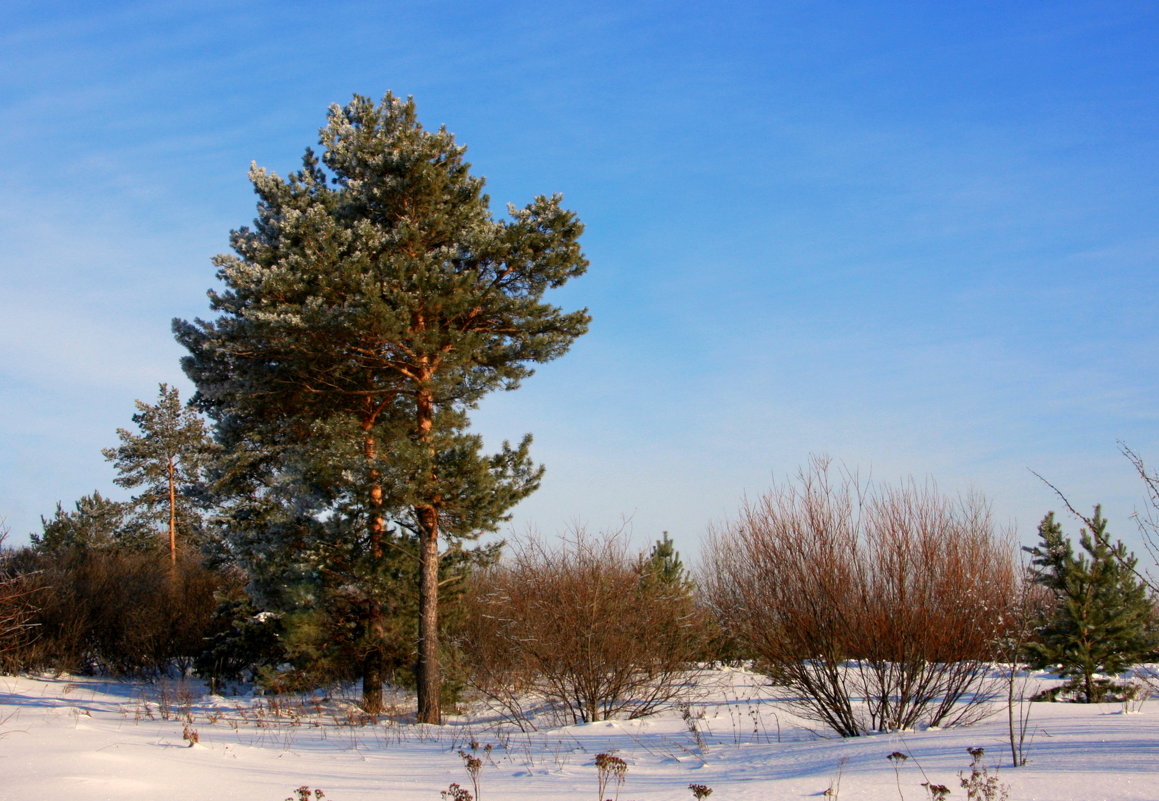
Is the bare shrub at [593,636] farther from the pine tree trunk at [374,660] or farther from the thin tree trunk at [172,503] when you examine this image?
the thin tree trunk at [172,503]

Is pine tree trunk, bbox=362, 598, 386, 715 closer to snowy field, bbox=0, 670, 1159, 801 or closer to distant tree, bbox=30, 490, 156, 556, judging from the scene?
snowy field, bbox=0, 670, 1159, 801

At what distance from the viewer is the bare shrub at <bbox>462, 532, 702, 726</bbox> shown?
13.4 meters

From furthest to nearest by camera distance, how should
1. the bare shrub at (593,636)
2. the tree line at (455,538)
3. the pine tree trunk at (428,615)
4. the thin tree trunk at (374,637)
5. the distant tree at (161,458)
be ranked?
the distant tree at (161,458) < the thin tree trunk at (374,637) < the pine tree trunk at (428,615) < the bare shrub at (593,636) < the tree line at (455,538)

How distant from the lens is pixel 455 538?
16.2 meters

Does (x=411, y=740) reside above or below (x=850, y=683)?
below

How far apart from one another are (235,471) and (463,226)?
733 centimetres

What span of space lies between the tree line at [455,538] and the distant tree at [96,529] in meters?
18.5

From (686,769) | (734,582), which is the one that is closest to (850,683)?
(734,582)

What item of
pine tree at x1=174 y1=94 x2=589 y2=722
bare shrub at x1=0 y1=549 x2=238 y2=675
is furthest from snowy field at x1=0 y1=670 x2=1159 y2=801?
bare shrub at x1=0 y1=549 x2=238 y2=675

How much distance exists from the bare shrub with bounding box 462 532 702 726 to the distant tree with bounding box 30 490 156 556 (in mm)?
26910

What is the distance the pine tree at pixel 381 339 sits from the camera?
14.8 m

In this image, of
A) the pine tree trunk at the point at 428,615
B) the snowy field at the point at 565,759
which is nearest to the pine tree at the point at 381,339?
the pine tree trunk at the point at 428,615

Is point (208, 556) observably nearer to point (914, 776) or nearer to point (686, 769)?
point (686, 769)

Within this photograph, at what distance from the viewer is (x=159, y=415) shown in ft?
121
